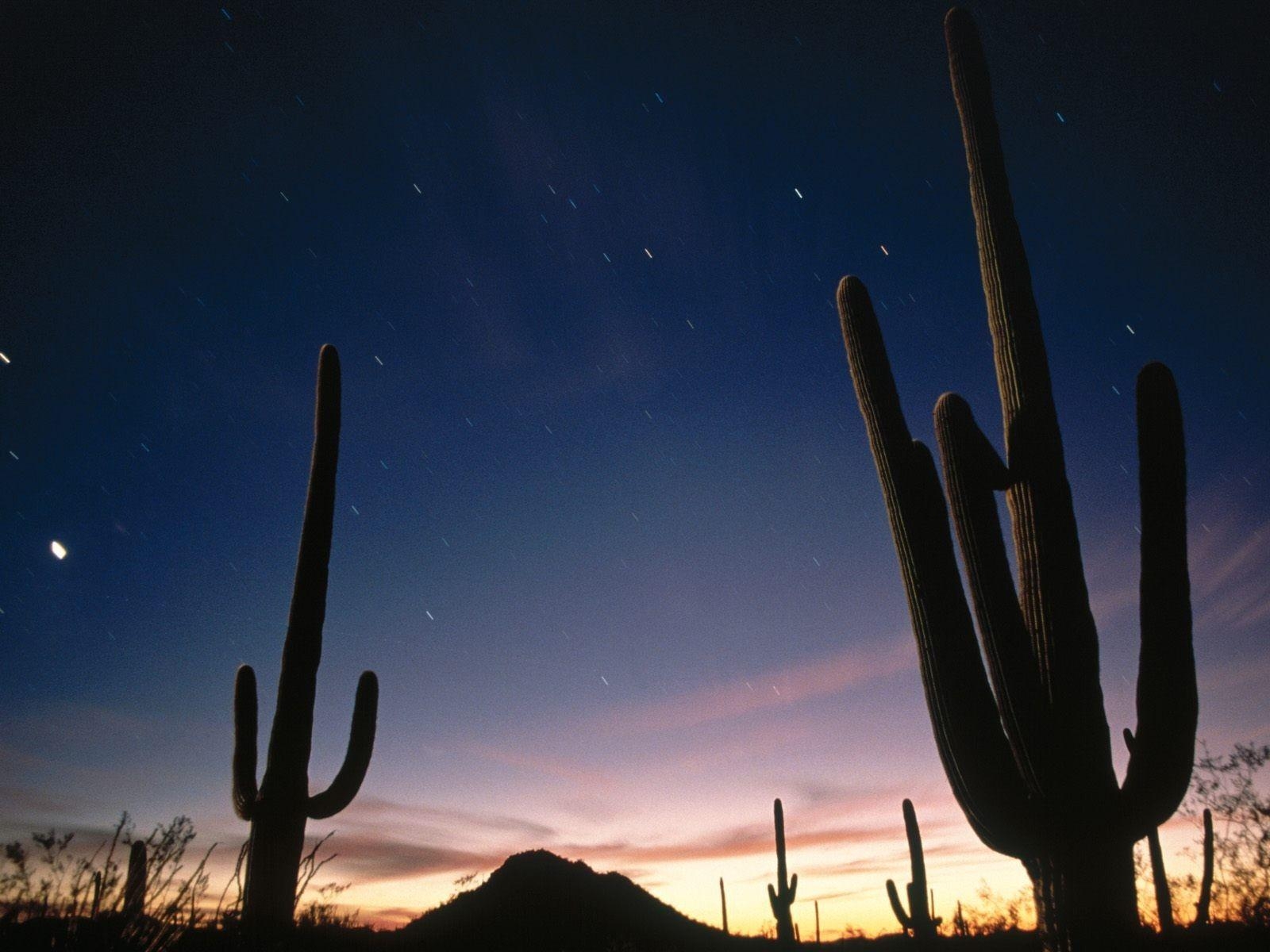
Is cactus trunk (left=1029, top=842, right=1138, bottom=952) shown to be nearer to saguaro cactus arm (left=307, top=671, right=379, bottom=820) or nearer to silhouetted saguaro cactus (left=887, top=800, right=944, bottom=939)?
saguaro cactus arm (left=307, top=671, right=379, bottom=820)

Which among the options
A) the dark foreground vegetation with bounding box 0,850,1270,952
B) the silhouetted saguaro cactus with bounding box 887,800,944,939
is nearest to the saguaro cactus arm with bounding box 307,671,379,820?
the dark foreground vegetation with bounding box 0,850,1270,952

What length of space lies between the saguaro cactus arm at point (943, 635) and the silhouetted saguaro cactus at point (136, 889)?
4650 mm

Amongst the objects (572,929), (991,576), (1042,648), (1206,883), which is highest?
(991,576)

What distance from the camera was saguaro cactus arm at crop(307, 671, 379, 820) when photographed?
8.80 m

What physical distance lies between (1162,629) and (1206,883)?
1797 cm

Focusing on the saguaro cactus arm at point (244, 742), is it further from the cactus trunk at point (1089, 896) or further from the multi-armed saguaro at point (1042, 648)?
the cactus trunk at point (1089, 896)

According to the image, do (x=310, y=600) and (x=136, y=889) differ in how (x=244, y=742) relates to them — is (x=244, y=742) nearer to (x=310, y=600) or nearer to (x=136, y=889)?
(x=310, y=600)

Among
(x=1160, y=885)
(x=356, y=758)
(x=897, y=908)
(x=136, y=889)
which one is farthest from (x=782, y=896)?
(x=136, y=889)

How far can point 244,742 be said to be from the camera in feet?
29.7

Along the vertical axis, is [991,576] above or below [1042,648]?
above

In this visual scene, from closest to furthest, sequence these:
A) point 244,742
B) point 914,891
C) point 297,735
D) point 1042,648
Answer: point 1042,648, point 297,735, point 244,742, point 914,891

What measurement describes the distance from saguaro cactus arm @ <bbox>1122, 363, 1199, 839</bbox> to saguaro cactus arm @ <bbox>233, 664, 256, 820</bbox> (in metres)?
8.56

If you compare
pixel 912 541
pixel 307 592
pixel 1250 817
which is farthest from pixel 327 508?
Result: pixel 1250 817

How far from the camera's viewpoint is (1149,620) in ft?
17.5
